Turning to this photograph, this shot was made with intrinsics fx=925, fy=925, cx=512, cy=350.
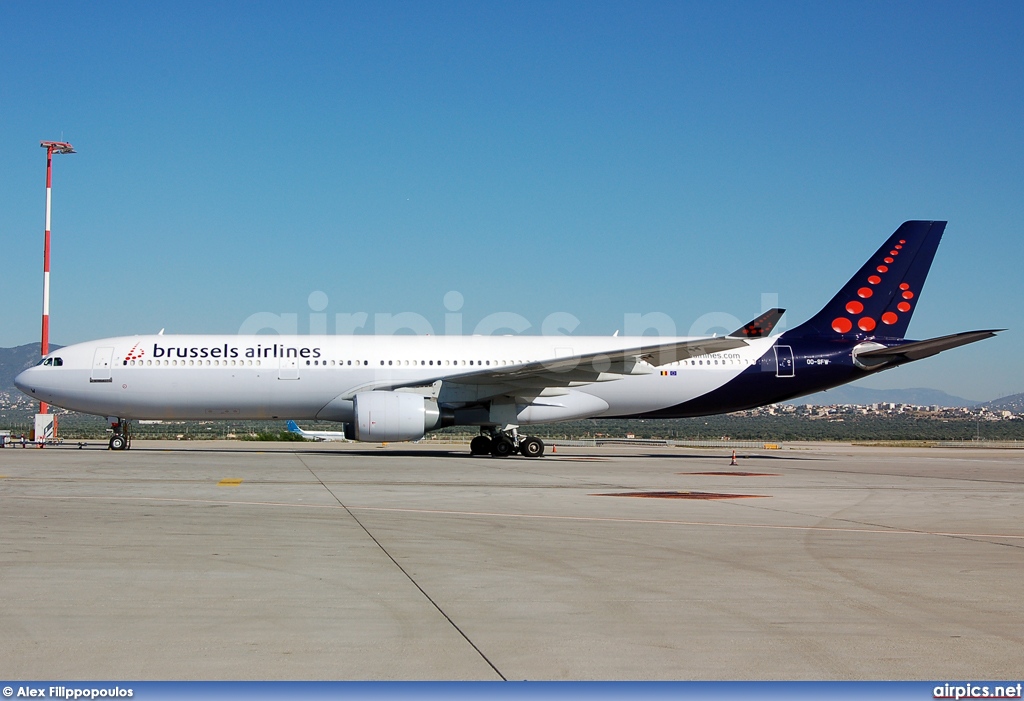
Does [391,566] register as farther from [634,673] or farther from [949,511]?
[949,511]

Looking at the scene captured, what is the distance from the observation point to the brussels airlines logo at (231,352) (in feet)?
86.5

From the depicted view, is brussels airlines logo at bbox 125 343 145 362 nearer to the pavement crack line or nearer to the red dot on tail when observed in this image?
the pavement crack line

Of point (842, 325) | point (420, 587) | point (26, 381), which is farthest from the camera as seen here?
point (842, 325)

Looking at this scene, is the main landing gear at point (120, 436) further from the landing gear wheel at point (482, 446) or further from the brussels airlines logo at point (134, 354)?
the landing gear wheel at point (482, 446)

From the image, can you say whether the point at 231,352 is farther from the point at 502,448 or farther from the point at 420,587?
the point at 420,587

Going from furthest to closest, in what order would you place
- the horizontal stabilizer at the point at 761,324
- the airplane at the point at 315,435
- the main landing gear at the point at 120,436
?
the airplane at the point at 315,435
the main landing gear at the point at 120,436
the horizontal stabilizer at the point at 761,324

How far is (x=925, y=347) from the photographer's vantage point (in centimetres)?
2722

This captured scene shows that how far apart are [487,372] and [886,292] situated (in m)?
13.7

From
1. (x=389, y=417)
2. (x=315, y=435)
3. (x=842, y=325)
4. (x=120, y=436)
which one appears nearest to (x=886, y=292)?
(x=842, y=325)

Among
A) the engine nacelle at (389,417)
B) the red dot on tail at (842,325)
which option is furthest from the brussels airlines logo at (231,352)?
the red dot on tail at (842,325)

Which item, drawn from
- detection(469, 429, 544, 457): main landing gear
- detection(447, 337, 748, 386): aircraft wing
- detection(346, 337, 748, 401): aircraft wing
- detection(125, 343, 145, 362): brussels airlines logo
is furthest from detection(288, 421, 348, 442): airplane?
detection(447, 337, 748, 386): aircraft wing

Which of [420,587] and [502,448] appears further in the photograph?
[502,448]

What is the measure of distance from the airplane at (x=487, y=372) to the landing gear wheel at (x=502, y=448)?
40 mm

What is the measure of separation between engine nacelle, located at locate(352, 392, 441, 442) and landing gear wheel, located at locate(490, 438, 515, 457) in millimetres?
2649
